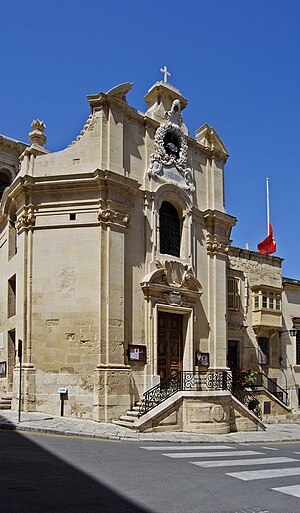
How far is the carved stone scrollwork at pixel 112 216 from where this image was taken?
1991cm

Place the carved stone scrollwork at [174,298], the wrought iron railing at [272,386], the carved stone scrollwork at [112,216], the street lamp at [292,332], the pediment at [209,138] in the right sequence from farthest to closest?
Result: the street lamp at [292,332]
the wrought iron railing at [272,386]
the pediment at [209,138]
the carved stone scrollwork at [174,298]
the carved stone scrollwork at [112,216]

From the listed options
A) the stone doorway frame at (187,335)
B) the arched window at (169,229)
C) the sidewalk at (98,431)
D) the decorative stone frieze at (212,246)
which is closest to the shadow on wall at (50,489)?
the sidewalk at (98,431)

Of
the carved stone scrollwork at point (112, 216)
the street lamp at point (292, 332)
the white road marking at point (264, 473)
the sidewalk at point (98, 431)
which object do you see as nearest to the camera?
the white road marking at point (264, 473)

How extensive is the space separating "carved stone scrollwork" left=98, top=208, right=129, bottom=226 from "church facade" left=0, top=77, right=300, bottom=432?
1.5 inches

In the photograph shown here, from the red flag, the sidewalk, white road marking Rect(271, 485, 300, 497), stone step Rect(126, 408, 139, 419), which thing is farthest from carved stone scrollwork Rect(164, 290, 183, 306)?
white road marking Rect(271, 485, 300, 497)

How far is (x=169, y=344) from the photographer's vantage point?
22281 millimetres

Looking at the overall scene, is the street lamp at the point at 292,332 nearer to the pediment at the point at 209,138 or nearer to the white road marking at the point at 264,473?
the pediment at the point at 209,138

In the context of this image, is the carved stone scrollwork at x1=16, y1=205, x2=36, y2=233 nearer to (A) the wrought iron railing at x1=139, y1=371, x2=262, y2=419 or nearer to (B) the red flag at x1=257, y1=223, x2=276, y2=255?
(A) the wrought iron railing at x1=139, y1=371, x2=262, y2=419

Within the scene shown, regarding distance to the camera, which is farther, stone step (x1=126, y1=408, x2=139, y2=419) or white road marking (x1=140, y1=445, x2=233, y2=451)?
stone step (x1=126, y1=408, x2=139, y2=419)

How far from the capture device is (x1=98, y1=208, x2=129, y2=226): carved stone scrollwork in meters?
19.9

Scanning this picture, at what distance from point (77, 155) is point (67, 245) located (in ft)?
11.3

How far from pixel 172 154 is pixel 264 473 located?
1538 cm

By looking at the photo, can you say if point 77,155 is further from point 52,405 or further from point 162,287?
point 52,405

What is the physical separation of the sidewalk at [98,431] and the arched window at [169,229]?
25.3 feet
